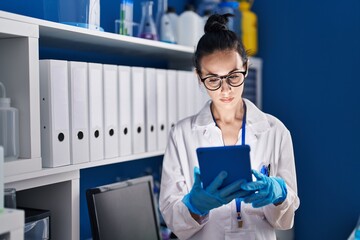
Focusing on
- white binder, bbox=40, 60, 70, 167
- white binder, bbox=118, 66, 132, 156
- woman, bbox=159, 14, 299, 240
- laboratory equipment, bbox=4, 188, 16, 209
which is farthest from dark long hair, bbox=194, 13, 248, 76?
Result: laboratory equipment, bbox=4, 188, 16, 209

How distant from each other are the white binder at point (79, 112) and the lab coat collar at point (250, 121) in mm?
386

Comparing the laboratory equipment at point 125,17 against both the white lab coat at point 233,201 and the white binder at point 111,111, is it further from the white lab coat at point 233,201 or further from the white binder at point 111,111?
the white lab coat at point 233,201

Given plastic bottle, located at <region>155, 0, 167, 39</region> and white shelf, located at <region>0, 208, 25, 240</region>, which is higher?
plastic bottle, located at <region>155, 0, 167, 39</region>

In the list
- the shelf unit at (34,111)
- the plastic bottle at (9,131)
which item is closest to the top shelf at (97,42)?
the shelf unit at (34,111)

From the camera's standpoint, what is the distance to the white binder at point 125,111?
1873 millimetres

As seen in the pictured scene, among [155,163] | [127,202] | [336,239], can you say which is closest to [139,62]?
[155,163]

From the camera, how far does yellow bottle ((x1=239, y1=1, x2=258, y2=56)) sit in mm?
2805

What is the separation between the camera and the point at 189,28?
2.33 meters

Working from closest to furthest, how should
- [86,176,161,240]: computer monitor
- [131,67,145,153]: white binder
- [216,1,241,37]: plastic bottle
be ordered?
[86,176,161,240]: computer monitor < [131,67,145,153]: white binder < [216,1,241,37]: plastic bottle

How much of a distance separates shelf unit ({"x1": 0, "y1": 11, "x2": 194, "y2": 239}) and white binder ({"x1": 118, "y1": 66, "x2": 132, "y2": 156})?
6cm

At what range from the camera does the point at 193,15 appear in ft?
7.65

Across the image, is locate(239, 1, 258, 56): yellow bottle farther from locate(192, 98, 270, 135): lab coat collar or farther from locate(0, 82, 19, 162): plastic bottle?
locate(0, 82, 19, 162): plastic bottle

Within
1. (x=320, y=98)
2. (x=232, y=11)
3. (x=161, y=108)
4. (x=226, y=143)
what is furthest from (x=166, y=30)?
(x=320, y=98)

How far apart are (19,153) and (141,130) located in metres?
0.62
